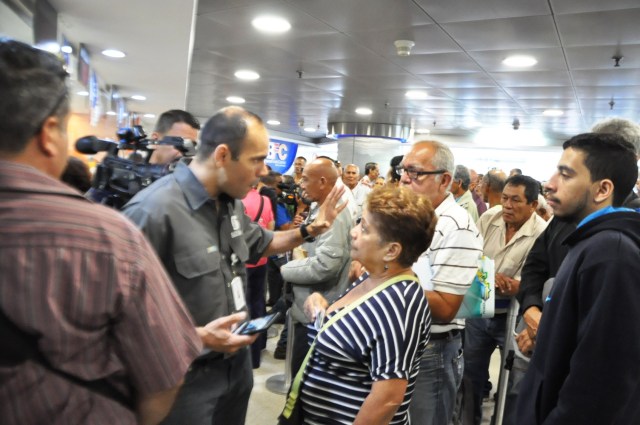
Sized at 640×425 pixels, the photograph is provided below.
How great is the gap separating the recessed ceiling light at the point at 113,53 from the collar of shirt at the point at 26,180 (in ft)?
15.2

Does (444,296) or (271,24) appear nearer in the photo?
(444,296)

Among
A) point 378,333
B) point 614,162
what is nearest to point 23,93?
point 378,333

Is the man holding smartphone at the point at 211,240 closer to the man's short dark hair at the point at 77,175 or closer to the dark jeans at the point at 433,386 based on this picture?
the dark jeans at the point at 433,386

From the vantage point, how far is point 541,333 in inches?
62.2

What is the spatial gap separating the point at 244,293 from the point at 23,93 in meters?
1.25

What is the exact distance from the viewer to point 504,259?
3.18 meters

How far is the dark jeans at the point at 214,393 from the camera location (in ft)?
5.34

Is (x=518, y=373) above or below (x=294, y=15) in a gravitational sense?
below

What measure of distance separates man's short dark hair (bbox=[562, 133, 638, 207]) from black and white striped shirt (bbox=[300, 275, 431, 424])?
2.43ft

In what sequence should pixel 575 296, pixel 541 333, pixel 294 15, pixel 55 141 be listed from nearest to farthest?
pixel 55 141 < pixel 575 296 < pixel 541 333 < pixel 294 15

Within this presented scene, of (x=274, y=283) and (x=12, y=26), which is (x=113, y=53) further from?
(x=274, y=283)

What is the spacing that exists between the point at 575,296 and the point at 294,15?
345 centimetres

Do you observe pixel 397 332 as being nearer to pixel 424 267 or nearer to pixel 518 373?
pixel 424 267

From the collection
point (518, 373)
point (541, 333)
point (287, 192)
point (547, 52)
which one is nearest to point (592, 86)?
point (547, 52)
